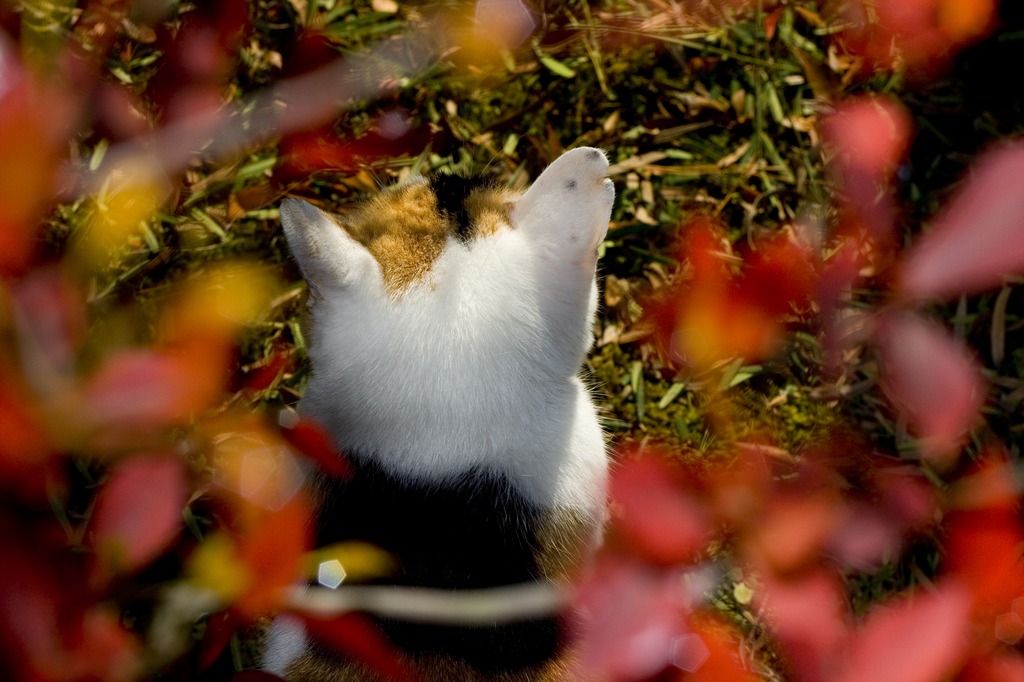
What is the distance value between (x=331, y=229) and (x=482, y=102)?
4.11 feet

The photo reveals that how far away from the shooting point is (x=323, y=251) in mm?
1359

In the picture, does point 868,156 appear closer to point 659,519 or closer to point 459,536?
point 659,519

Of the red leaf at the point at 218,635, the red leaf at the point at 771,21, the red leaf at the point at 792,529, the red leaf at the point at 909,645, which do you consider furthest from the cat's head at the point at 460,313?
the red leaf at the point at 771,21

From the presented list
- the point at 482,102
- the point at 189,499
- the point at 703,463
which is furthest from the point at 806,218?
the point at 189,499

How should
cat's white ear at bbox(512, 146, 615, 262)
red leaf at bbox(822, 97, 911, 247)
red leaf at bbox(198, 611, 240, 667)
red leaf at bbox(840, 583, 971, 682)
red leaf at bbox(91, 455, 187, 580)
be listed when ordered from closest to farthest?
1. red leaf at bbox(840, 583, 971, 682)
2. red leaf at bbox(91, 455, 187, 580)
3. red leaf at bbox(198, 611, 240, 667)
4. cat's white ear at bbox(512, 146, 615, 262)
5. red leaf at bbox(822, 97, 911, 247)

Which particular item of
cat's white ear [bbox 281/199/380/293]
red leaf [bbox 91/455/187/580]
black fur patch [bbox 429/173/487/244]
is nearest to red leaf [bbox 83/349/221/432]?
red leaf [bbox 91/455/187/580]

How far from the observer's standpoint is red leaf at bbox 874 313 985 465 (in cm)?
128

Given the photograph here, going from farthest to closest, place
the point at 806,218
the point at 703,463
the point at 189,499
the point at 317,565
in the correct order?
the point at 806,218, the point at 703,463, the point at 189,499, the point at 317,565

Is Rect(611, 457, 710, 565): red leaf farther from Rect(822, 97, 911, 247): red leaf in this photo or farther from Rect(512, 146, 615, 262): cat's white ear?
Rect(822, 97, 911, 247): red leaf

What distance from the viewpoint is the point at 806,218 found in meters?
2.39

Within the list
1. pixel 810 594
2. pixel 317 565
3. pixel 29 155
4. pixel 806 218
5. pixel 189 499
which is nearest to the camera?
pixel 29 155

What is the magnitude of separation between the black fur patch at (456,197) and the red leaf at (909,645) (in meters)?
0.97

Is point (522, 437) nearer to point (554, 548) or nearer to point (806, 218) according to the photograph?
point (554, 548)

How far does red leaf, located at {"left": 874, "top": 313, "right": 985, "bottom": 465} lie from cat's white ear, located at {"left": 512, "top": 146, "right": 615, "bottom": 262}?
62cm
